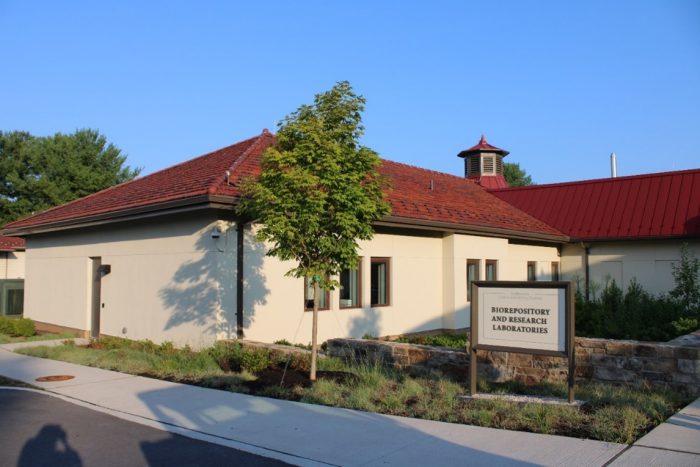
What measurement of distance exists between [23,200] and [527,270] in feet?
113

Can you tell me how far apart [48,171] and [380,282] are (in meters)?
34.7

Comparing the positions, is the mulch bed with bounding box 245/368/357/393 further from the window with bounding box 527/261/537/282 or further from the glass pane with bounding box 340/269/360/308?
the window with bounding box 527/261/537/282

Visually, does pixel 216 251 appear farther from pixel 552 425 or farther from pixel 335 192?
pixel 552 425

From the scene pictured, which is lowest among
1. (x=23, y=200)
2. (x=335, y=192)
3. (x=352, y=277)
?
(x=352, y=277)

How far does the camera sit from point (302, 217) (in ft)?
29.5

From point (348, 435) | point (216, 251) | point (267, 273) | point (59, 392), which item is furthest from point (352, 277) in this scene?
point (348, 435)

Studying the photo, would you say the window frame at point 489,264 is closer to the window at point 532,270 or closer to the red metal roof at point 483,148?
the window at point 532,270

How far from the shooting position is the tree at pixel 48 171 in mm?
41031

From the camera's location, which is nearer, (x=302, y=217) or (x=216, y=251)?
(x=302, y=217)

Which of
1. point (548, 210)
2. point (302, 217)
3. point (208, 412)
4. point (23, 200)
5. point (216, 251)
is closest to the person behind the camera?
point (208, 412)

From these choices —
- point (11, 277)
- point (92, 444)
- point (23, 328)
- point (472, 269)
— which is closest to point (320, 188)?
point (92, 444)

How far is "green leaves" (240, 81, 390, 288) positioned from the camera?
29.7ft

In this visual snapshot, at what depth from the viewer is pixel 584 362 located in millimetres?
9125

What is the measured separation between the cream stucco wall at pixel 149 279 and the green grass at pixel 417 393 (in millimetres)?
968
